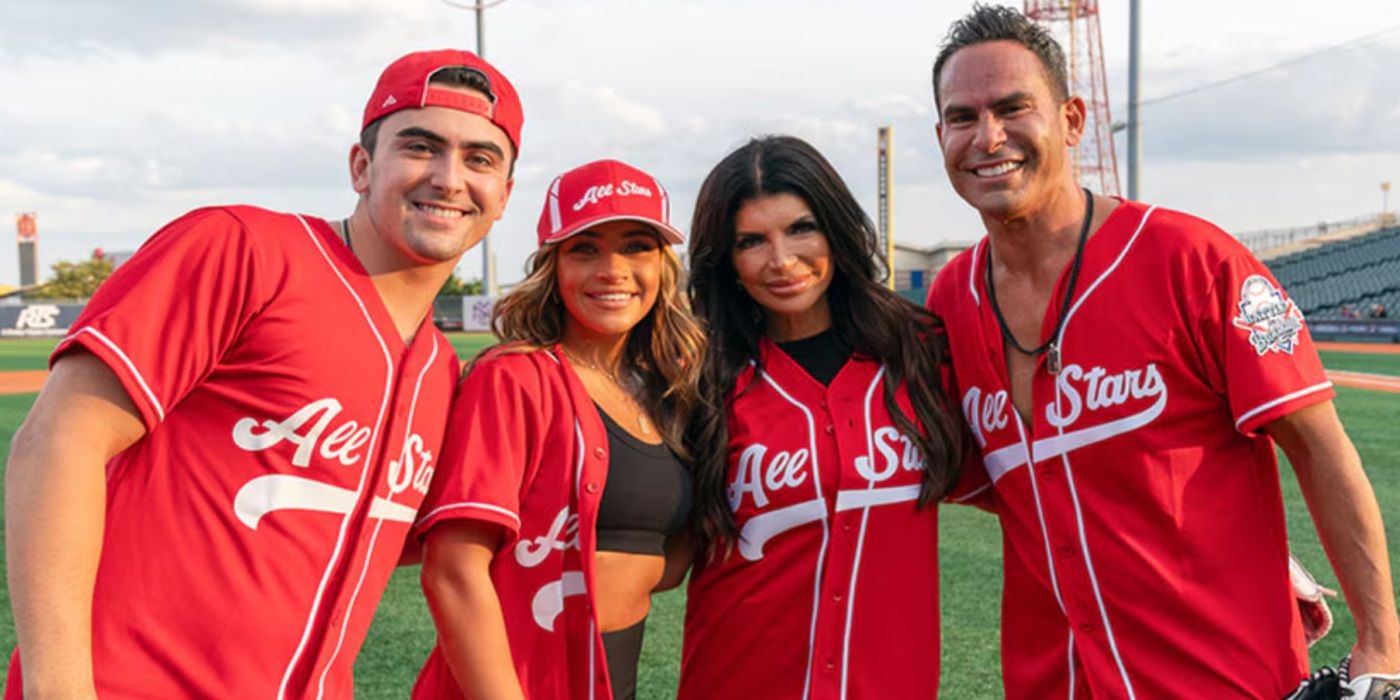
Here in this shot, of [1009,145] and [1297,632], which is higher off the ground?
[1009,145]

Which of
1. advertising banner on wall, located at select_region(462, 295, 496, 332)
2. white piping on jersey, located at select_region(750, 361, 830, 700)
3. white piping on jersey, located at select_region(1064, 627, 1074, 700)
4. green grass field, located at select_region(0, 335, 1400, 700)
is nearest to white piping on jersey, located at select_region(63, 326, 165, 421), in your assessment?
white piping on jersey, located at select_region(750, 361, 830, 700)

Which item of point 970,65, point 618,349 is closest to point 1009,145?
point 970,65

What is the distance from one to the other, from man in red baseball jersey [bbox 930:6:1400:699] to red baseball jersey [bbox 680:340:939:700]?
10.4 inches

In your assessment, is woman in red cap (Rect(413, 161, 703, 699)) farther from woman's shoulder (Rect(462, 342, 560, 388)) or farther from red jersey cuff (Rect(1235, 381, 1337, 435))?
red jersey cuff (Rect(1235, 381, 1337, 435))

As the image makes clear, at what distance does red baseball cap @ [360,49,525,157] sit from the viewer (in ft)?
7.84

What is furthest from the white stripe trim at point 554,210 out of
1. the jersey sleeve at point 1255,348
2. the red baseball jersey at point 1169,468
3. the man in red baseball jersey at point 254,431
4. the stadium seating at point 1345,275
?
the stadium seating at point 1345,275

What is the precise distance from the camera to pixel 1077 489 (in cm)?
260

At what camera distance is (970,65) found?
110 inches

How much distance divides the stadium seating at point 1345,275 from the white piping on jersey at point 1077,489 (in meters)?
34.7

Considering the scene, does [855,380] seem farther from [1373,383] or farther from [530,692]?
[1373,383]

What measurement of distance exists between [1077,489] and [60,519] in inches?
80.8

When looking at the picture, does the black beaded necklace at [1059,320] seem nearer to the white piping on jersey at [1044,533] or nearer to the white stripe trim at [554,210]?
the white piping on jersey at [1044,533]

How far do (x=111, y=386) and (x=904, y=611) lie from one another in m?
1.81

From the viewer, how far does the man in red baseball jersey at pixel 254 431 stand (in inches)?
73.9
